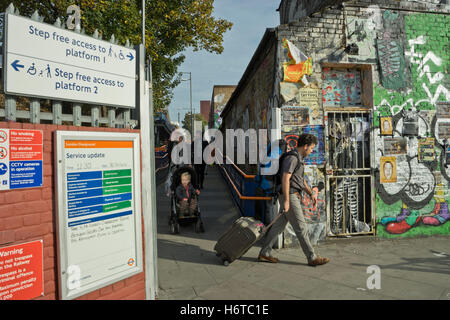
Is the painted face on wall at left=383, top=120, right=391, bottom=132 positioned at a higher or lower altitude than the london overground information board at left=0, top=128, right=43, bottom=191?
higher

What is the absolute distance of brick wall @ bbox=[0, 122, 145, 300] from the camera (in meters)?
2.67

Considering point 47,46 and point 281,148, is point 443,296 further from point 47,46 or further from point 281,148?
point 47,46

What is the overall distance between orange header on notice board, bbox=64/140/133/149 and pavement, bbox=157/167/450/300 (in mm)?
1921

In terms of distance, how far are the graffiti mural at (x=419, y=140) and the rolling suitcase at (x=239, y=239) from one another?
293cm

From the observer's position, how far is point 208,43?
45.2 feet

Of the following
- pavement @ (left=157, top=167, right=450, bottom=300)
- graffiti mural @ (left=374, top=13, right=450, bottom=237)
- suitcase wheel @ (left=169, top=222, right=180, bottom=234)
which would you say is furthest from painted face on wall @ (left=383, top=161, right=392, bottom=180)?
suitcase wheel @ (left=169, top=222, right=180, bottom=234)

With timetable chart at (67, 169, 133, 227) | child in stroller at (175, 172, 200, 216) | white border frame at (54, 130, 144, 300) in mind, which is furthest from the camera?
child in stroller at (175, 172, 200, 216)

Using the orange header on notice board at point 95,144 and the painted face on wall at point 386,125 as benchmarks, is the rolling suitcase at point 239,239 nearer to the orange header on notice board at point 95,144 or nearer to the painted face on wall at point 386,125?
the orange header on notice board at point 95,144

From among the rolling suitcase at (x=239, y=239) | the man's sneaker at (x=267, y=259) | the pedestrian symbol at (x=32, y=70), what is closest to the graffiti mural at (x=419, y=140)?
the man's sneaker at (x=267, y=259)

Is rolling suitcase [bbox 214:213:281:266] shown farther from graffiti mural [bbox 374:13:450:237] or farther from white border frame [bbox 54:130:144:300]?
graffiti mural [bbox 374:13:450:237]

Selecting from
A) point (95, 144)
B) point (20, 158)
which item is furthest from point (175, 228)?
point (20, 158)

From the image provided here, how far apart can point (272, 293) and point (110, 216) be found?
Answer: 2.15 metres

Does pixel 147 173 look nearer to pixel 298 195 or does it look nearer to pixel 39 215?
pixel 39 215

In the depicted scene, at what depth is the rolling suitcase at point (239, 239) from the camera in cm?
480
